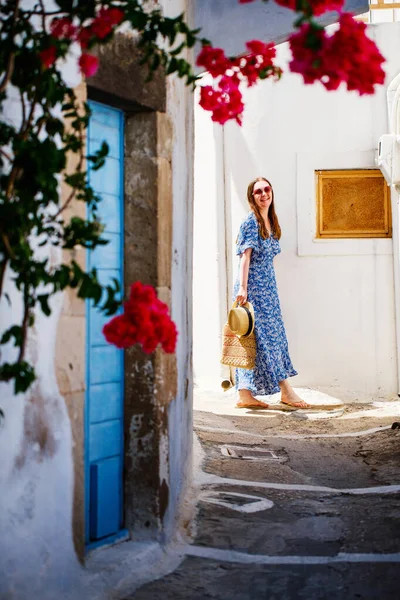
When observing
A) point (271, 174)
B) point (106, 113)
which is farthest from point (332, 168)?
point (106, 113)

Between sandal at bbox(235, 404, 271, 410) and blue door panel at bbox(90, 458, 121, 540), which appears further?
sandal at bbox(235, 404, 271, 410)

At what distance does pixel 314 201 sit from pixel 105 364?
512cm

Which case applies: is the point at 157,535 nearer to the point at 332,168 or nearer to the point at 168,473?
the point at 168,473

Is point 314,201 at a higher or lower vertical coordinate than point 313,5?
higher

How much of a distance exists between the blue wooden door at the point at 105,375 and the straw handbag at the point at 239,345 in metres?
3.58

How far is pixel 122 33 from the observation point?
336 centimetres

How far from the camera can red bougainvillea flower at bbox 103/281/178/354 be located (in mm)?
2262

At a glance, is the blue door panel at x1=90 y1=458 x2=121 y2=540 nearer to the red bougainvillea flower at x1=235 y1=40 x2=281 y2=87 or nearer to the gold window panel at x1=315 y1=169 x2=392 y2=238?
the red bougainvillea flower at x1=235 y1=40 x2=281 y2=87

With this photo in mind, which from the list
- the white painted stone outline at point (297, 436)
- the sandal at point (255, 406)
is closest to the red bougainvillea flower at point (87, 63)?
the white painted stone outline at point (297, 436)

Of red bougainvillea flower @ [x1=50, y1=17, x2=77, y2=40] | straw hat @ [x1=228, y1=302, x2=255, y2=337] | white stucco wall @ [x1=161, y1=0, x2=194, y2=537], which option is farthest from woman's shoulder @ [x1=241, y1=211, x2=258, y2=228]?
red bougainvillea flower @ [x1=50, y1=17, x2=77, y2=40]

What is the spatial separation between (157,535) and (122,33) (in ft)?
6.67

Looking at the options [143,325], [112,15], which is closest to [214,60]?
[112,15]

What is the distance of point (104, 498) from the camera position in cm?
345

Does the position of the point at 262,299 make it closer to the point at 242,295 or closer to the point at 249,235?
the point at 242,295
